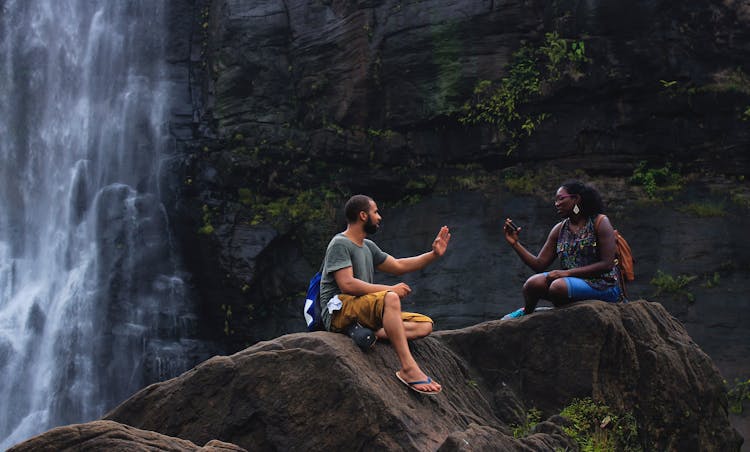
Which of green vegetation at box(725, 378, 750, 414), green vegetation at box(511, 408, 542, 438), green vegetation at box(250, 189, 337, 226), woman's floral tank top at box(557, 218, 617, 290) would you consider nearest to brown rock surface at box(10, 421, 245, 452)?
green vegetation at box(511, 408, 542, 438)

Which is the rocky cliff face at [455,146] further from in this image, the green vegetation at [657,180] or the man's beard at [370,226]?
the man's beard at [370,226]

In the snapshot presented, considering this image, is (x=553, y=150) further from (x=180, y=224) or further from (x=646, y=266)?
(x=180, y=224)

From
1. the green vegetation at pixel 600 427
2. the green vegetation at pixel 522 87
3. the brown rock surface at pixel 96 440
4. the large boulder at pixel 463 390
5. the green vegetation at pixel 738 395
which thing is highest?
the green vegetation at pixel 522 87

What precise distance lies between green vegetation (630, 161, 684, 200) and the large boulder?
26.5ft

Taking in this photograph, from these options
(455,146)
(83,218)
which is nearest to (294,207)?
(455,146)

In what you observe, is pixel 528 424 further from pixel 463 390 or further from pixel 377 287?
pixel 377 287

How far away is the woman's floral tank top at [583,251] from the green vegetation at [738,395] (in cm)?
663

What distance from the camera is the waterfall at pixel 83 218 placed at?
670 inches

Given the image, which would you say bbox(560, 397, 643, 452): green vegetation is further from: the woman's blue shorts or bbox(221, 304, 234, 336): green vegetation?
bbox(221, 304, 234, 336): green vegetation

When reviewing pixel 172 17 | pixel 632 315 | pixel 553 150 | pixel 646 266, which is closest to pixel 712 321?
pixel 646 266

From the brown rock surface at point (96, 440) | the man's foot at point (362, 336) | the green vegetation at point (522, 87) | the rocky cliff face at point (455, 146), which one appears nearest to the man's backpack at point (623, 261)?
the man's foot at point (362, 336)

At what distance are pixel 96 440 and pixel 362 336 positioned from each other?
217 cm

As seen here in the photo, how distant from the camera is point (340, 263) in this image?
5.89 metres

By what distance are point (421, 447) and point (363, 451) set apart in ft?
1.22
